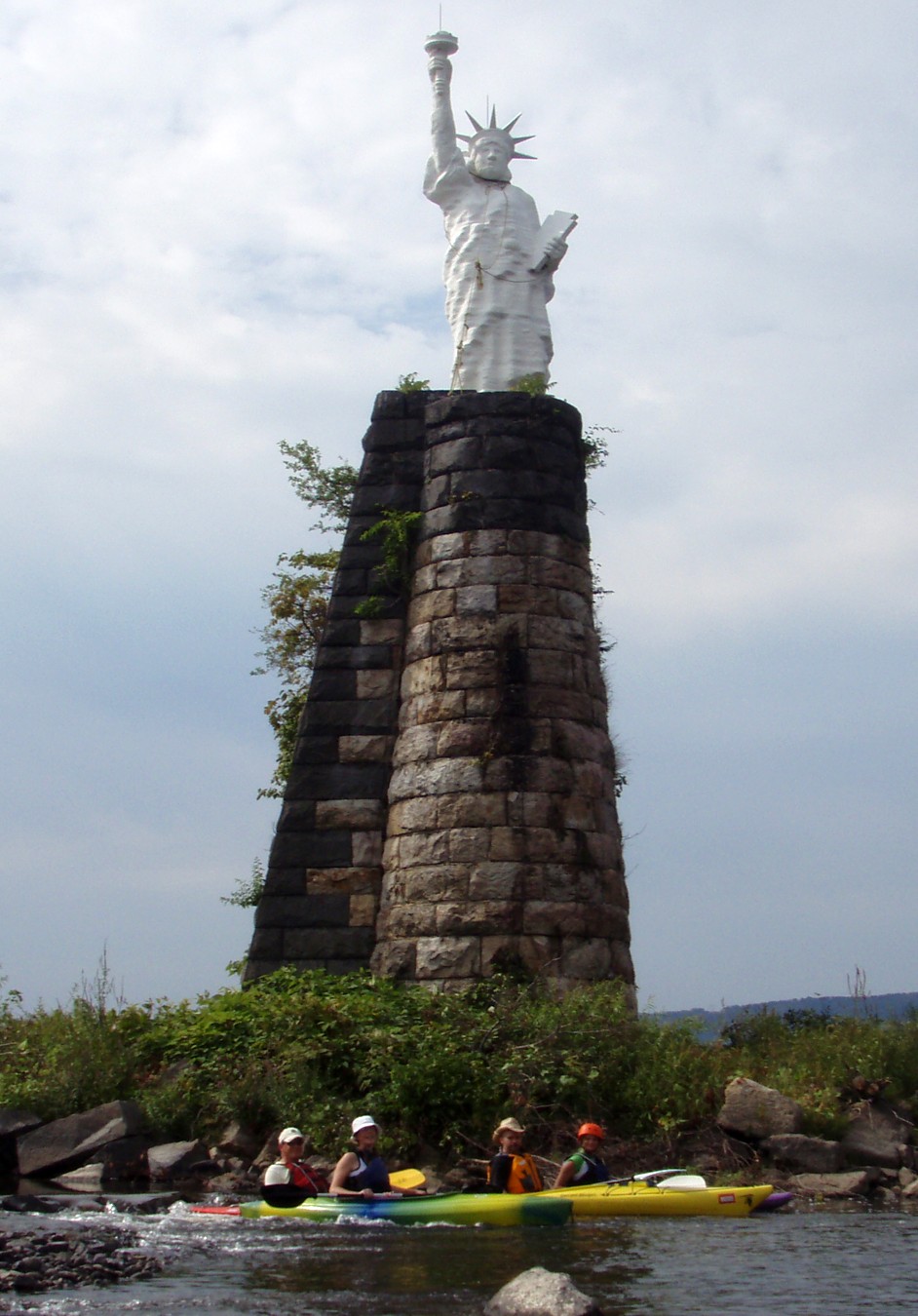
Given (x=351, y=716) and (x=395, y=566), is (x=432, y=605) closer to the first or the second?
(x=395, y=566)

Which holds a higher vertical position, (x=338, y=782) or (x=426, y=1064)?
(x=338, y=782)

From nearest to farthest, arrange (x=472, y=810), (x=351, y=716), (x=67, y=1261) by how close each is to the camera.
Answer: (x=67, y=1261) < (x=472, y=810) < (x=351, y=716)

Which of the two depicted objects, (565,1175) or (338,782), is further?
(338,782)

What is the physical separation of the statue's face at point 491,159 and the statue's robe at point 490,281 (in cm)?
8

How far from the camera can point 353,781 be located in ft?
47.8

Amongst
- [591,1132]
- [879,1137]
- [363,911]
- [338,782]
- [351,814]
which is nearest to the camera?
[591,1132]

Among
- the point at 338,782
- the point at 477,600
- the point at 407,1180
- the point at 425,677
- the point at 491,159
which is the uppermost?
the point at 491,159

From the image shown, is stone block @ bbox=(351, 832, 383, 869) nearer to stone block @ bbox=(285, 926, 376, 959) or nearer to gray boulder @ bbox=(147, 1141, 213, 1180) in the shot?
stone block @ bbox=(285, 926, 376, 959)

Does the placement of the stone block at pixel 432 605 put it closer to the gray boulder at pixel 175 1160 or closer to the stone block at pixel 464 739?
the stone block at pixel 464 739

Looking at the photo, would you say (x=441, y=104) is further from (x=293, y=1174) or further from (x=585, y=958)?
(x=293, y=1174)

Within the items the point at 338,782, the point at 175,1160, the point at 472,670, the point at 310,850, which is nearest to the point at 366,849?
the point at 310,850

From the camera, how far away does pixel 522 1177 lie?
10367 millimetres

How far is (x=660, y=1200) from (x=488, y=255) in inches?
395

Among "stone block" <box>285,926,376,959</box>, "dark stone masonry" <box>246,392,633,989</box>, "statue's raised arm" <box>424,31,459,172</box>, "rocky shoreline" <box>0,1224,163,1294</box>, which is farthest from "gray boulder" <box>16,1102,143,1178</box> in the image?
"statue's raised arm" <box>424,31,459,172</box>
